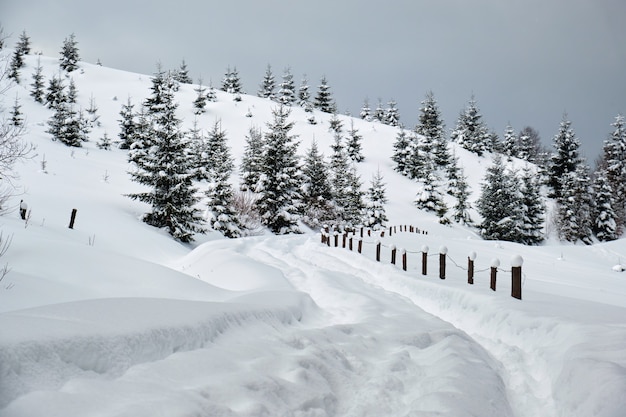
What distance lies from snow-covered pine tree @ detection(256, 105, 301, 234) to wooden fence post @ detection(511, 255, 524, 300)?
A: 2235 cm

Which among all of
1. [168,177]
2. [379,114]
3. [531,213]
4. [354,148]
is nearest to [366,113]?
[379,114]

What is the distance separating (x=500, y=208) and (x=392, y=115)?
41.2 meters

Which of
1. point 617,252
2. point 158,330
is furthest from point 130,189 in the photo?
point 617,252

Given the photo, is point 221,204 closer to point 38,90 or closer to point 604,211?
point 38,90

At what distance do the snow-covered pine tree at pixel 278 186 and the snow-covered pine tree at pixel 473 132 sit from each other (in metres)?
44.4

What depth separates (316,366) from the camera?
357 centimetres

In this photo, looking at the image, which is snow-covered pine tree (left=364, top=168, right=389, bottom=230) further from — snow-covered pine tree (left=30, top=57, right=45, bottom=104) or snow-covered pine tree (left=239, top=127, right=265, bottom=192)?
snow-covered pine tree (left=30, top=57, right=45, bottom=104)

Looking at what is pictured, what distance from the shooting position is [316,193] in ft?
122

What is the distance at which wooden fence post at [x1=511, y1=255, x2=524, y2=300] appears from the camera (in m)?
Result: 6.77

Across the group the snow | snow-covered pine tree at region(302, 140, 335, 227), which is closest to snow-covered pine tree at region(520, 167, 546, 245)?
snow-covered pine tree at region(302, 140, 335, 227)

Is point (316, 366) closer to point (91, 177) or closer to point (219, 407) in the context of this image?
point (219, 407)

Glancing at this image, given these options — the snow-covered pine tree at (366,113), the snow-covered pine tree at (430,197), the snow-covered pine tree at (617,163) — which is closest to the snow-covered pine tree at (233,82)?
the snow-covered pine tree at (366,113)

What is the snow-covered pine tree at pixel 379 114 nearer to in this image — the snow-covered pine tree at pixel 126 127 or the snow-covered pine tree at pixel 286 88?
the snow-covered pine tree at pixel 286 88

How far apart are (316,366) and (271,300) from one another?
251cm
